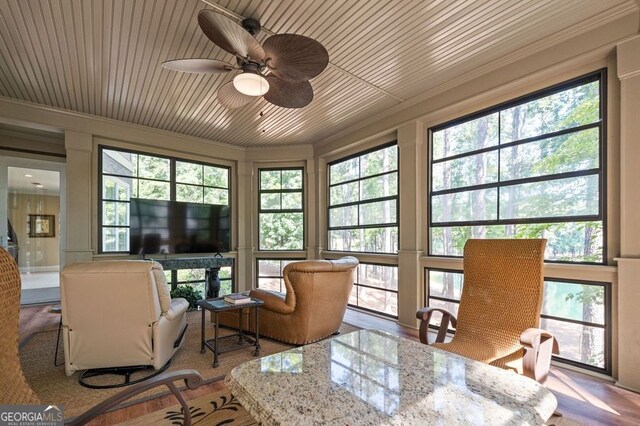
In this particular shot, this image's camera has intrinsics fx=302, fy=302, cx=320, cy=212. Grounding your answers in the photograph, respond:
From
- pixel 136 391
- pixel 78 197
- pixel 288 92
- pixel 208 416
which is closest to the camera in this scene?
pixel 136 391

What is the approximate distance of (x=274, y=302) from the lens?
130 inches

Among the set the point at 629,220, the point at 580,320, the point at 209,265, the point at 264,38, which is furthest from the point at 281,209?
the point at 629,220

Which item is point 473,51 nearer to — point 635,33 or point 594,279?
point 635,33

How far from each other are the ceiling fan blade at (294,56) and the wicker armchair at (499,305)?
1944mm

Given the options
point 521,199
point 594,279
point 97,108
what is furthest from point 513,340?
point 97,108

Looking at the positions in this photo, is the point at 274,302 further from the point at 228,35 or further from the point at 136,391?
the point at 228,35

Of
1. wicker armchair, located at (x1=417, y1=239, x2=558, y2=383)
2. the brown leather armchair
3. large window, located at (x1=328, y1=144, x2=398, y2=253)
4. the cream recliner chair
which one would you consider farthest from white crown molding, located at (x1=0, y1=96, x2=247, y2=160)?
wicker armchair, located at (x1=417, y1=239, x2=558, y2=383)

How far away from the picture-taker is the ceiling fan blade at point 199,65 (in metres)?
2.37

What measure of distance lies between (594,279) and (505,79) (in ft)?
6.94

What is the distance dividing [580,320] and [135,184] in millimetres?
6275

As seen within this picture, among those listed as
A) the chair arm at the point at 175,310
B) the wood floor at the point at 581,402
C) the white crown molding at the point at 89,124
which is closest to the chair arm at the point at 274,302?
the chair arm at the point at 175,310

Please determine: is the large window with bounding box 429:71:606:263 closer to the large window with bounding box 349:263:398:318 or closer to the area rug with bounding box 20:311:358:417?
the large window with bounding box 349:263:398:318

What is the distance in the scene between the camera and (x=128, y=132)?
16.5ft

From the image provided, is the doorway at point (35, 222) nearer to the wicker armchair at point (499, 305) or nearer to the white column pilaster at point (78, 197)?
the white column pilaster at point (78, 197)
